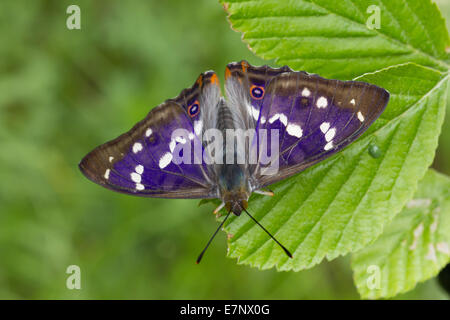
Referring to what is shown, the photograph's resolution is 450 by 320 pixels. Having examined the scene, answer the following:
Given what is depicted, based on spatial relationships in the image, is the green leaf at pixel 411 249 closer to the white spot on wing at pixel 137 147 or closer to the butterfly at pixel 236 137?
the butterfly at pixel 236 137

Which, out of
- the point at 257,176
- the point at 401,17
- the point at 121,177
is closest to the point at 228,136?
the point at 257,176

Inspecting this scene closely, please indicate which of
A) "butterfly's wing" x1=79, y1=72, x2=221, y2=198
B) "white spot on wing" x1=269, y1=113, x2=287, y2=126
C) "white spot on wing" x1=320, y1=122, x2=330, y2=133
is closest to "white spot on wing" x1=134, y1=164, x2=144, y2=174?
"butterfly's wing" x1=79, y1=72, x2=221, y2=198

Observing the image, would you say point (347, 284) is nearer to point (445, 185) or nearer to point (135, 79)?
point (445, 185)

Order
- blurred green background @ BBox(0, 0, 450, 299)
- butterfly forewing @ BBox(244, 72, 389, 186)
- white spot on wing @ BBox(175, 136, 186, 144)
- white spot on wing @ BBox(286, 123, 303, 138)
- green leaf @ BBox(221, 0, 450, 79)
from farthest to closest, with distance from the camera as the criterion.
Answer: blurred green background @ BBox(0, 0, 450, 299) → white spot on wing @ BBox(175, 136, 186, 144) → white spot on wing @ BBox(286, 123, 303, 138) → green leaf @ BBox(221, 0, 450, 79) → butterfly forewing @ BBox(244, 72, 389, 186)

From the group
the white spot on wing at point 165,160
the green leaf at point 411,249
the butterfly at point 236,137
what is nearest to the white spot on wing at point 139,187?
the butterfly at point 236,137

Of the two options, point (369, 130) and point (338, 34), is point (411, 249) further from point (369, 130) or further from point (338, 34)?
point (338, 34)

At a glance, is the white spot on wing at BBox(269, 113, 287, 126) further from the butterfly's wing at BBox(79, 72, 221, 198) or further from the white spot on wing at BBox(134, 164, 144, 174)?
the white spot on wing at BBox(134, 164, 144, 174)
